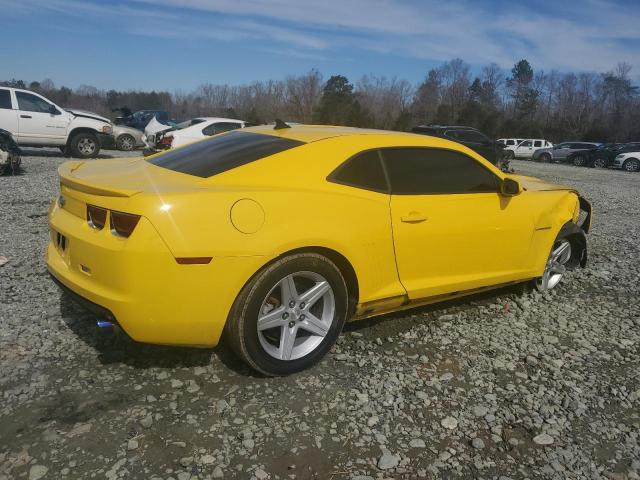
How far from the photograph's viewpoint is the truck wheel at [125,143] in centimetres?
1742

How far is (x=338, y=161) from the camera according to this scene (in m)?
3.35

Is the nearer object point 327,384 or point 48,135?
point 327,384

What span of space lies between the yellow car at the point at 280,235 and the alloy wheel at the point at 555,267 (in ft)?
2.51

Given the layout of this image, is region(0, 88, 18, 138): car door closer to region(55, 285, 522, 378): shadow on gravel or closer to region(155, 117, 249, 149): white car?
region(155, 117, 249, 149): white car

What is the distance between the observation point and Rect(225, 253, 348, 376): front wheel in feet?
9.50

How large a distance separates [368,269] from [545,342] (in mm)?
1634

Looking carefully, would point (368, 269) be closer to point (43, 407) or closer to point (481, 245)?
point (481, 245)

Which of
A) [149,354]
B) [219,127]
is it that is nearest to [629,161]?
[219,127]

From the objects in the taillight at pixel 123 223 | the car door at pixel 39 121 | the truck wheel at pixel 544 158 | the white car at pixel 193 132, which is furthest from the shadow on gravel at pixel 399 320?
the truck wheel at pixel 544 158

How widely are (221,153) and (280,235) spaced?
3.20 feet

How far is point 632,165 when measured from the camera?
28.3m

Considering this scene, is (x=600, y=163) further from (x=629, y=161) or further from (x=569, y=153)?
(x=569, y=153)

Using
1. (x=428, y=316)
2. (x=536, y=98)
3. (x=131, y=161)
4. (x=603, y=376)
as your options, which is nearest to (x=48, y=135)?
(x=131, y=161)

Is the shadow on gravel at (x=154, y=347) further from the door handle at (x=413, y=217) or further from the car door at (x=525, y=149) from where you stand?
the car door at (x=525, y=149)
